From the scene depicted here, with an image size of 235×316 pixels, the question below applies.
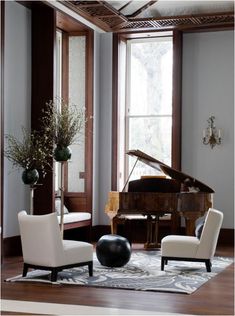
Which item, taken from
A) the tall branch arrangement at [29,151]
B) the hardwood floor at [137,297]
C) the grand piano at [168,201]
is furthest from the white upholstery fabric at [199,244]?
the tall branch arrangement at [29,151]

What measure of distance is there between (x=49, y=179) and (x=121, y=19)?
289 centimetres

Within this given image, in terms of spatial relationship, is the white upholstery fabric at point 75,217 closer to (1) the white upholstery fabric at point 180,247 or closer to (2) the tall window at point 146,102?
(2) the tall window at point 146,102

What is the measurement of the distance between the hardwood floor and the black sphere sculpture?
114cm

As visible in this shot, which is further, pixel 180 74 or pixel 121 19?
pixel 180 74

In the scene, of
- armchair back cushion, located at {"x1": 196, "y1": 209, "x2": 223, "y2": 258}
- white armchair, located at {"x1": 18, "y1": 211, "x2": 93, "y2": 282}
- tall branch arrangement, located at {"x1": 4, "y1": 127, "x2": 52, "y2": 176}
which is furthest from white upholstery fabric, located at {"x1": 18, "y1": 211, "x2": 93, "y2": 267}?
tall branch arrangement, located at {"x1": 4, "y1": 127, "x2": 52, "y2": 176}

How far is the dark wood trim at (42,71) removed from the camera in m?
9.57

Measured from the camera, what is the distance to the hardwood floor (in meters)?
5.74

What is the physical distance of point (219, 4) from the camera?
1025cm

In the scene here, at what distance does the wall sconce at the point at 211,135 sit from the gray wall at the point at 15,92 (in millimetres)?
3200

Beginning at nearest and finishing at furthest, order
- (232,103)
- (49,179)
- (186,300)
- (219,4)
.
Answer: (186,300) → (49,179) → (219,4) → (232,103)

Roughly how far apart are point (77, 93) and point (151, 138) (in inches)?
61.4

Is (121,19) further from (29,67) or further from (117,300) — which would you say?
(117,300)

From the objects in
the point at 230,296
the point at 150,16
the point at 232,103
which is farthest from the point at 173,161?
the point at 230,296

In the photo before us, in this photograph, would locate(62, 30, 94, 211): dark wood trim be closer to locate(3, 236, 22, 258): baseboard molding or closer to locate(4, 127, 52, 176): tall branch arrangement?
locate(4, 127, 52, 176): tall branch arrangement
